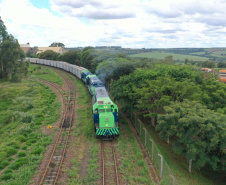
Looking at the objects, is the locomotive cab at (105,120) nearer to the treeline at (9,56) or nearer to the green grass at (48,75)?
the green grass at (48,75)

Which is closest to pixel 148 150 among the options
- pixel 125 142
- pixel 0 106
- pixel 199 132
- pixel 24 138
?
pixel 125 142

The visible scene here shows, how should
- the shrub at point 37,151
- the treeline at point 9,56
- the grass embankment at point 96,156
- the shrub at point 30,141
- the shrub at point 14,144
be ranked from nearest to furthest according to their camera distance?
the grass embankment at point 96,156
the shrub at point 37,151
the shrub at point 14,144
the shrub at point 30,141
the treeline at point 9,56

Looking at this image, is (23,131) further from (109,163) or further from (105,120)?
(109,163)

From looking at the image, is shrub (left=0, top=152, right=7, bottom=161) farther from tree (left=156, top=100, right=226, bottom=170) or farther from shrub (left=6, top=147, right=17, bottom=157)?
tree (left=156, top=100, right=226, bottom=170)

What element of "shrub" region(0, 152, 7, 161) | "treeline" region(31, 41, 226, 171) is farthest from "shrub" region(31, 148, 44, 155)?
"treeline" region(31, 41, 226, 171)

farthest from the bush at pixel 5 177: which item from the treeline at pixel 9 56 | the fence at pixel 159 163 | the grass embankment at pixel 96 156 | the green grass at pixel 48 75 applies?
the treeline at pixel 9 56

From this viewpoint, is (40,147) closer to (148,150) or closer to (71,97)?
(148,150)

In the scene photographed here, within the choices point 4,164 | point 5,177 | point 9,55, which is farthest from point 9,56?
point 5,177
